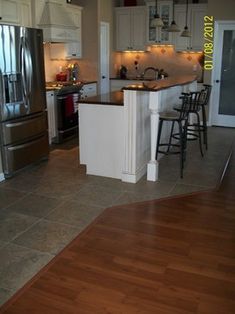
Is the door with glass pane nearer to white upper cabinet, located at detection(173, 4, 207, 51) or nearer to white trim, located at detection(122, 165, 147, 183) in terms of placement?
white upper cabinet, located at detection(173, 4, 207, 51)

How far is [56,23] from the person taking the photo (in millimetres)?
5938

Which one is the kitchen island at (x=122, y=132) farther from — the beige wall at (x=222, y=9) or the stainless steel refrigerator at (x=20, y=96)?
the beige wall at (x=222, y=9)

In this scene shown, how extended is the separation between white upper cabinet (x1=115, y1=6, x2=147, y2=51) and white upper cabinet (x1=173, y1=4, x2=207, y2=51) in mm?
789

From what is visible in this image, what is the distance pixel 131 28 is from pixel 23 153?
4.63 meters

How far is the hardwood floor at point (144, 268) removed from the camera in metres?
2.20

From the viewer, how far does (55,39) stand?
601 cm

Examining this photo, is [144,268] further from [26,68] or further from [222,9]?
[222,9]

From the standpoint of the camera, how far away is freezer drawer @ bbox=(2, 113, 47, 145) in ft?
14.1

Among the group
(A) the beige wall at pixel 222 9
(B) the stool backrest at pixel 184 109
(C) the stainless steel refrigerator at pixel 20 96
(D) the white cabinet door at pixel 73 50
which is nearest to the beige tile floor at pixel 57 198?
(C) the stainless steel refrigerator at pixel 20 96

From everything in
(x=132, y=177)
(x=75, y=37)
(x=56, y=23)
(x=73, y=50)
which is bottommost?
(x=132, y=177)

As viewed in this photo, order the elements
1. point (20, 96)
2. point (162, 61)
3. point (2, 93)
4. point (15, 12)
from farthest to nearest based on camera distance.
Result: point (162, 61) → point (15, 12) → point (20, 96) → point (2, 93)

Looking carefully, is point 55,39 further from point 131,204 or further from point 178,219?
point 178,219

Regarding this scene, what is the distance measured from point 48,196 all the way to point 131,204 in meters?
0.94

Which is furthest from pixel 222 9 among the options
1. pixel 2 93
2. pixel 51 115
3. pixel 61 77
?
pixel 2 93
